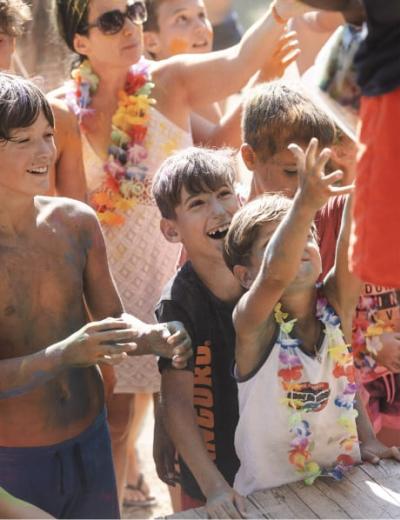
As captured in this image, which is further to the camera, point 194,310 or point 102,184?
point 102,184

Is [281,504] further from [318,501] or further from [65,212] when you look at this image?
[65,212]

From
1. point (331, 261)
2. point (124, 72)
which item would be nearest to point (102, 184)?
point (124, 72)

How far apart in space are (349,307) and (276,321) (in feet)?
0.83

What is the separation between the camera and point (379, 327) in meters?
3.50

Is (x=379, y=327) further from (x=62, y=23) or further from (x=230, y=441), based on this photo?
(x=62, y=23)

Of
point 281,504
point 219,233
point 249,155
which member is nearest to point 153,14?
point 249,155

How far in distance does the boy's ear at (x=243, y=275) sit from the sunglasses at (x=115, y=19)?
158 centimetres

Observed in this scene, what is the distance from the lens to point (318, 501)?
2764 mm

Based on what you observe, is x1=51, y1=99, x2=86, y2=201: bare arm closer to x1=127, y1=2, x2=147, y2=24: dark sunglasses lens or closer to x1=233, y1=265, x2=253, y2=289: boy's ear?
x1=127, y1=2, x2=147, y2=24: dark sunglasses lens

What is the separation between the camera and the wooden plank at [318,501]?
2712 mm

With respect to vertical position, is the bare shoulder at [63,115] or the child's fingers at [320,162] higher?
the bare shoulder at [63,115]

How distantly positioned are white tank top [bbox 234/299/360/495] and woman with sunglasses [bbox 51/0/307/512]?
4.16 feet

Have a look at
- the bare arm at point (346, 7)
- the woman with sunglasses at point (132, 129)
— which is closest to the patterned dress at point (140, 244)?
the woman with sunglasses at point (132, 129)

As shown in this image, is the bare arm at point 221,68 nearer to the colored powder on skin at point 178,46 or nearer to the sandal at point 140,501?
the colored powder on skin at point 178,46
